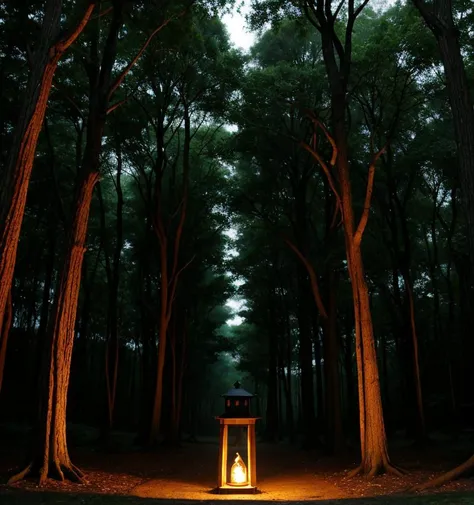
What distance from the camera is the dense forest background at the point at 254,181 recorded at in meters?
9.43

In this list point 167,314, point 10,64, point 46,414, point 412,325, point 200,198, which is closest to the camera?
point 46,414

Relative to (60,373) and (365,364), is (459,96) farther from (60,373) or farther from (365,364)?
(60,373)

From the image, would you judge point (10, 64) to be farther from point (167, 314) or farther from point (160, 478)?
point (160, 478)

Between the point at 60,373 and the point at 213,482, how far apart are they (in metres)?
4.51

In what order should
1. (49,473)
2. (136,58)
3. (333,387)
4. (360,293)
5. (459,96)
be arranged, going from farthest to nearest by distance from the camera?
(333,387) → (360,293) → (136,58) → (49,473) → (459,96)

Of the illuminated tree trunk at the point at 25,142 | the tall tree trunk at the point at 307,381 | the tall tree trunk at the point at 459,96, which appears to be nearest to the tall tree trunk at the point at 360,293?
the tall tree trunk at the point at 459,96

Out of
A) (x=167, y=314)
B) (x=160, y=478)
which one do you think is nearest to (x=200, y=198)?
(x=167, y=314)

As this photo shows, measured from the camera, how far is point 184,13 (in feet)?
35.7

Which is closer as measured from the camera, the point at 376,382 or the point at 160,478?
the point at 376,382

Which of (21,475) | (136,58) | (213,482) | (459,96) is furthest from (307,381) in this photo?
(136,58)

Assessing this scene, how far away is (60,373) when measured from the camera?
8.18m

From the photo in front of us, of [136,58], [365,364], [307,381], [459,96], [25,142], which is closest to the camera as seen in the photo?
[25,142]

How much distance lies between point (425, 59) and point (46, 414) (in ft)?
40.5

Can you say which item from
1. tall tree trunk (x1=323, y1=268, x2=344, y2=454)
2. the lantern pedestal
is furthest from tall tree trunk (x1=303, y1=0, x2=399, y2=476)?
tall tree trunk (x1=323, y1=268, x2=344, y2=454)
